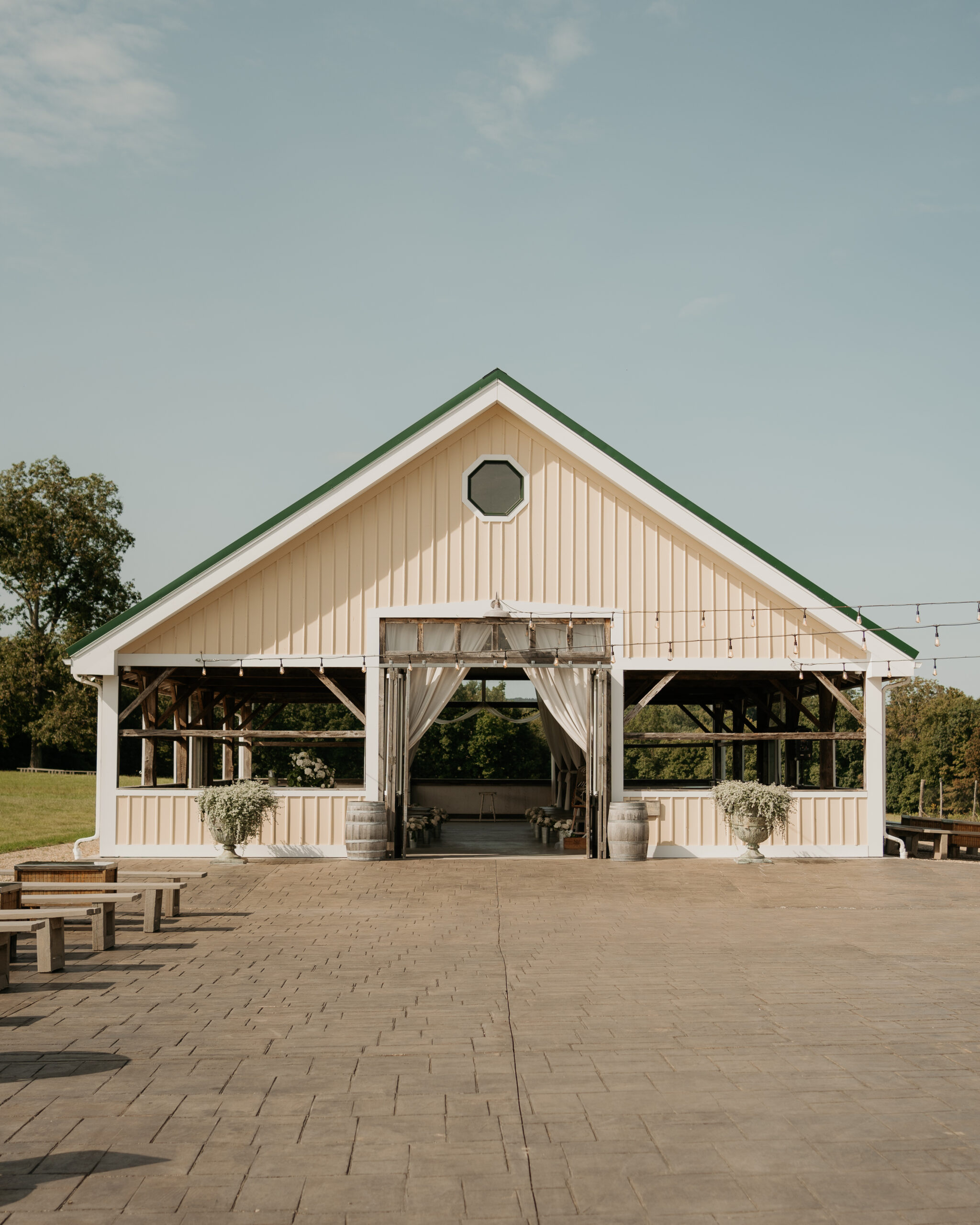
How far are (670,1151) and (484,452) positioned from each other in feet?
43.0

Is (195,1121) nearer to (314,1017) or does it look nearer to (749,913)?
(314,1017)

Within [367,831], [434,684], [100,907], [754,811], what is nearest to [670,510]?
[434,684]

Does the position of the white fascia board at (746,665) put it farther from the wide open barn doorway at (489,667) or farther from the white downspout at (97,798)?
the white downspout at (97,798)

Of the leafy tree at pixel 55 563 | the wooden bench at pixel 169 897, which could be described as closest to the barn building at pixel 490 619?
the wooden bench at pixel 169 897

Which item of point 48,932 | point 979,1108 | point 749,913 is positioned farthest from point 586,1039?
point 749,913

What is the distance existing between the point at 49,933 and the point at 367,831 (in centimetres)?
763

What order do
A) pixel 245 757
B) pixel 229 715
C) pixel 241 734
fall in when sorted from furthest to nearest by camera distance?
1. pixel 245 757
2. pixel 229 715
3. pixel 241 734

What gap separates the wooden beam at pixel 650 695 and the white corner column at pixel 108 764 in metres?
7.38

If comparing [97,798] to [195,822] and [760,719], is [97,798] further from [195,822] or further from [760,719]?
[760,719]

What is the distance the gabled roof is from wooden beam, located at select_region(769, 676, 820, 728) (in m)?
2.02

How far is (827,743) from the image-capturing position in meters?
18.6

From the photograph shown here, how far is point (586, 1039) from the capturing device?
21.0 ft

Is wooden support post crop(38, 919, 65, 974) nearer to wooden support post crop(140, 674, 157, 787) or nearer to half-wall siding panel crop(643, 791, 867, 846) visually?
wooden support post crop(140, 674, 157, 787)

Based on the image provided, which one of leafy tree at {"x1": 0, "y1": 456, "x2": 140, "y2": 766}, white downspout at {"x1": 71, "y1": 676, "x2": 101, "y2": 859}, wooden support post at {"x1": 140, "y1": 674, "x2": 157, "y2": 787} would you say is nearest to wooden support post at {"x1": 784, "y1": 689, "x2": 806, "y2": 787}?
wooden support post at {"x1": 140, "y1": 674, "x2": 157, "y2": 787}
